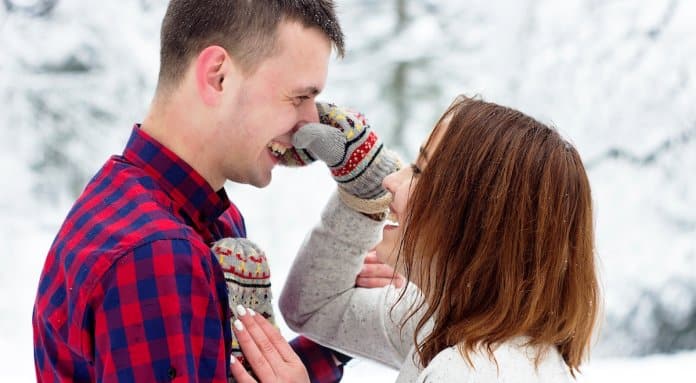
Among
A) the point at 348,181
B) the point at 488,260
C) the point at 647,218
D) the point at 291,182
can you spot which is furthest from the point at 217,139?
the point at 647,218

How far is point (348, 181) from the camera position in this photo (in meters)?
1.49

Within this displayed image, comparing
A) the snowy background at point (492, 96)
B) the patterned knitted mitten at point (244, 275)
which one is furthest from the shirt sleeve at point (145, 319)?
the snowy background at point (492, 96)

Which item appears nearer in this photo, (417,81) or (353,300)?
(353,300)

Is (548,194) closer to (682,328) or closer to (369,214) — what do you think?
(369,214)

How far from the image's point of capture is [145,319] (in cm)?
104

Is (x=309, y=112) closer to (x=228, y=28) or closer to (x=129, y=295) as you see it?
(x=228, y=28)

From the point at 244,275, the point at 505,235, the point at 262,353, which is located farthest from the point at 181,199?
the point at 505,235

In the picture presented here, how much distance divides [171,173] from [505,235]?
467mm

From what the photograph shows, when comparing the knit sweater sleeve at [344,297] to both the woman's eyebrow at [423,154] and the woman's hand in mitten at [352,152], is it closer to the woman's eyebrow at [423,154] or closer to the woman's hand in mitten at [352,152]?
the woman's hand in mitten at [352,152]

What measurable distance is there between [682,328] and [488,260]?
2.18 m

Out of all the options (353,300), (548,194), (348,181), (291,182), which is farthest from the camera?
(291,182)

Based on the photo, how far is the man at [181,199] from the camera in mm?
1037

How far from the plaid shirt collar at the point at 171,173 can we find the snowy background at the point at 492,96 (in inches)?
65.2

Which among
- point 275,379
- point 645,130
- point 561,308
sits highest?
point 645,130
